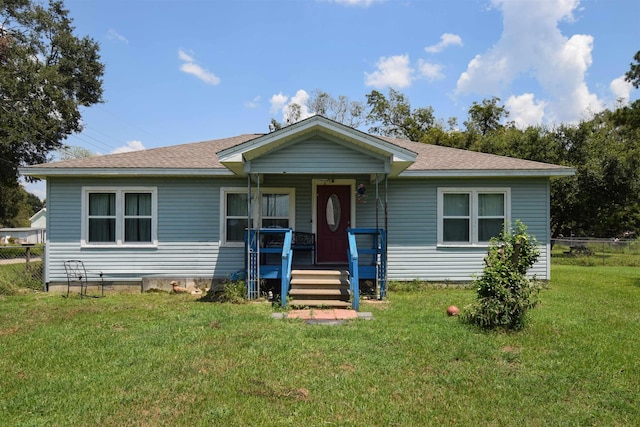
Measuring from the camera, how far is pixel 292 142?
8258 millimetres

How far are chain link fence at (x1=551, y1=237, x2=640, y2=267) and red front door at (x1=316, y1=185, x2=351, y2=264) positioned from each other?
43.9 ft

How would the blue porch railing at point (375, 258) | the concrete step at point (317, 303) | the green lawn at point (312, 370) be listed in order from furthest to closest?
the blue porch railing at point (375, 258)
the concrete step at point (317, 303)
the green lawn at point (312, 370)

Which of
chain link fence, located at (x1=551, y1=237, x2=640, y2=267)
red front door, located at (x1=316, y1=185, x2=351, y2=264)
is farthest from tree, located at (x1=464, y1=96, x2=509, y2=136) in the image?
red front door, located at (x1=316, y1=185, x2=351, y2=264)

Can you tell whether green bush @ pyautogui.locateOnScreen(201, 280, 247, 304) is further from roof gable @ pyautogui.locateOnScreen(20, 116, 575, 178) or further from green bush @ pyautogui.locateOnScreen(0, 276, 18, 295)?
green bush @ pyautogui.locateOnScreen(0, 276, 18, 295)

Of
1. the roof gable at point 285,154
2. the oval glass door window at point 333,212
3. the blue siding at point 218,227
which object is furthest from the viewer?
the oval glass door window at point 333,212

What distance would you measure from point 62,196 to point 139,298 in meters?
3.23

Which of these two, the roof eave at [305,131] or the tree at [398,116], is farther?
the tree at [398,116]

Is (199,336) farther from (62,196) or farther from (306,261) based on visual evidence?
(62,196)

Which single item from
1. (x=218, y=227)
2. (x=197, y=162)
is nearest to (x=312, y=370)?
(x=218, y=227)

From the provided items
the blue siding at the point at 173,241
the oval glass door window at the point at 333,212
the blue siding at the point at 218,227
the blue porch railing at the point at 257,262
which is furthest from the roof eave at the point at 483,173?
the blue siding at the point at 173,241

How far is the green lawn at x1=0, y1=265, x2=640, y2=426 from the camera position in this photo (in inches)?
139

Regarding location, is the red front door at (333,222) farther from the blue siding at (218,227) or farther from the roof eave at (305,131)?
the roof eave at (305,131)

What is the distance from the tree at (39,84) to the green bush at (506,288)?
2370 cm

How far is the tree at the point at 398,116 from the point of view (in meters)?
36.1
